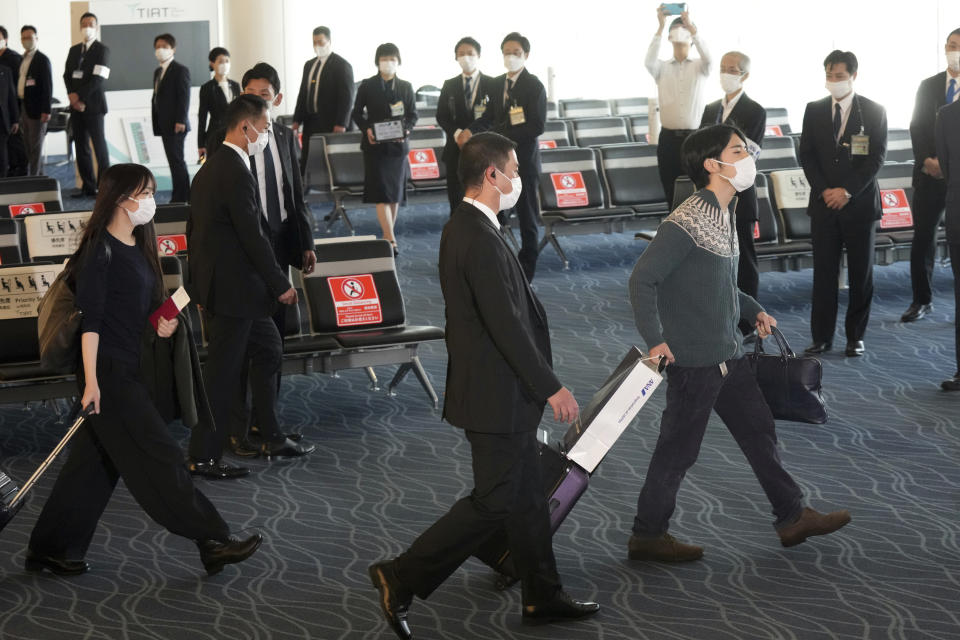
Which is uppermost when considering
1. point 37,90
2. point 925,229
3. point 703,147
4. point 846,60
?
point 37,90

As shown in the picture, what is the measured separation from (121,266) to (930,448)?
136 inches

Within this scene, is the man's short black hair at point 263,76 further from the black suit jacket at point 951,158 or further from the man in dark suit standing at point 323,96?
the man in dark suit standing at point 323,96

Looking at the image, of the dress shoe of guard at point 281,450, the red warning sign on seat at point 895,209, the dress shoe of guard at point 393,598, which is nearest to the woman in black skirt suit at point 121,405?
the dress shoe of guard at point 393,598

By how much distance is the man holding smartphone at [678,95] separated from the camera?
8.98 metres

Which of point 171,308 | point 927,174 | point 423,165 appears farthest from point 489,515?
point 423,165

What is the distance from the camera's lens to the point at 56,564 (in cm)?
424

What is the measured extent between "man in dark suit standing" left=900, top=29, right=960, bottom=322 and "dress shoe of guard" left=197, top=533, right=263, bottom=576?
5.04 m

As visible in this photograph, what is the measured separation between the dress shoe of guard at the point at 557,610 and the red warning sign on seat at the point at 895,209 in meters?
6.13

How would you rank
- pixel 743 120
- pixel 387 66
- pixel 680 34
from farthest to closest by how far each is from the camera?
1. pixel 387 66
2. pixel 680 34
3. pixel 743 120

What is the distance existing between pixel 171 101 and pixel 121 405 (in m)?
9.08

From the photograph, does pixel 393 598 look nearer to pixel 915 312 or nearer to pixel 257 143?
pixel 257 143

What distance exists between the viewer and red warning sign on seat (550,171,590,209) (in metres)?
10.4

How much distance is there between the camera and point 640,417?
6168 mm

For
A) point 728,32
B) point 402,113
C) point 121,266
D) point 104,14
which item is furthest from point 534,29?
point 121,266
